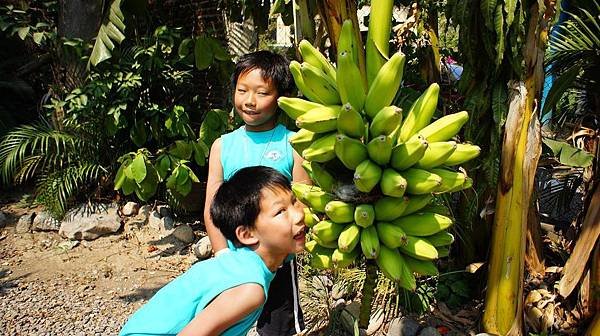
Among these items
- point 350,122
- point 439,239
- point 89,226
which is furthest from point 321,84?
point 89,226

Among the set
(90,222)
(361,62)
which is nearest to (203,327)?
(361,62)

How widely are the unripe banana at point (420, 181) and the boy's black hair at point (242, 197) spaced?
1.55 feet

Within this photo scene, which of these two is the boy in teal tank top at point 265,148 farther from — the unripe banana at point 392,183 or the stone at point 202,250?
the stone at point 202,250

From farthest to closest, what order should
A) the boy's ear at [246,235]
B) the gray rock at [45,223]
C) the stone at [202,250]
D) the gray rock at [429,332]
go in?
the gray rock at [45,223], the stone at [202,250], the gray rock at [429,332], the boy's ear at [246,235]

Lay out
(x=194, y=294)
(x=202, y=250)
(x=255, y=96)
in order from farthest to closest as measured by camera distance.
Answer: (x=202, y=250) → (x=255, y=96) → (x=194, y=294)

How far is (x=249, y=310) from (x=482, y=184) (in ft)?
5.52

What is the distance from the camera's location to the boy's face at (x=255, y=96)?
2.10 m

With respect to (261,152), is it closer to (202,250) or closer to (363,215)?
(363,215)

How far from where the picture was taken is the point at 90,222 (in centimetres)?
471

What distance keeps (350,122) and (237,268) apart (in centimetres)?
59

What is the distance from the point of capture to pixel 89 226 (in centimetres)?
470

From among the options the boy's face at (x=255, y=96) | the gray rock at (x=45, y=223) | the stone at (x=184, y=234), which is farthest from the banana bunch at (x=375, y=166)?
the gray rock at (x=45, y=223)

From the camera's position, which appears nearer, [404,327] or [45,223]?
[404,327]

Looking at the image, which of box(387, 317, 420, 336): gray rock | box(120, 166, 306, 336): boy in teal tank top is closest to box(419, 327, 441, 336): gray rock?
box(387, 317, 420, 336): gray rock
